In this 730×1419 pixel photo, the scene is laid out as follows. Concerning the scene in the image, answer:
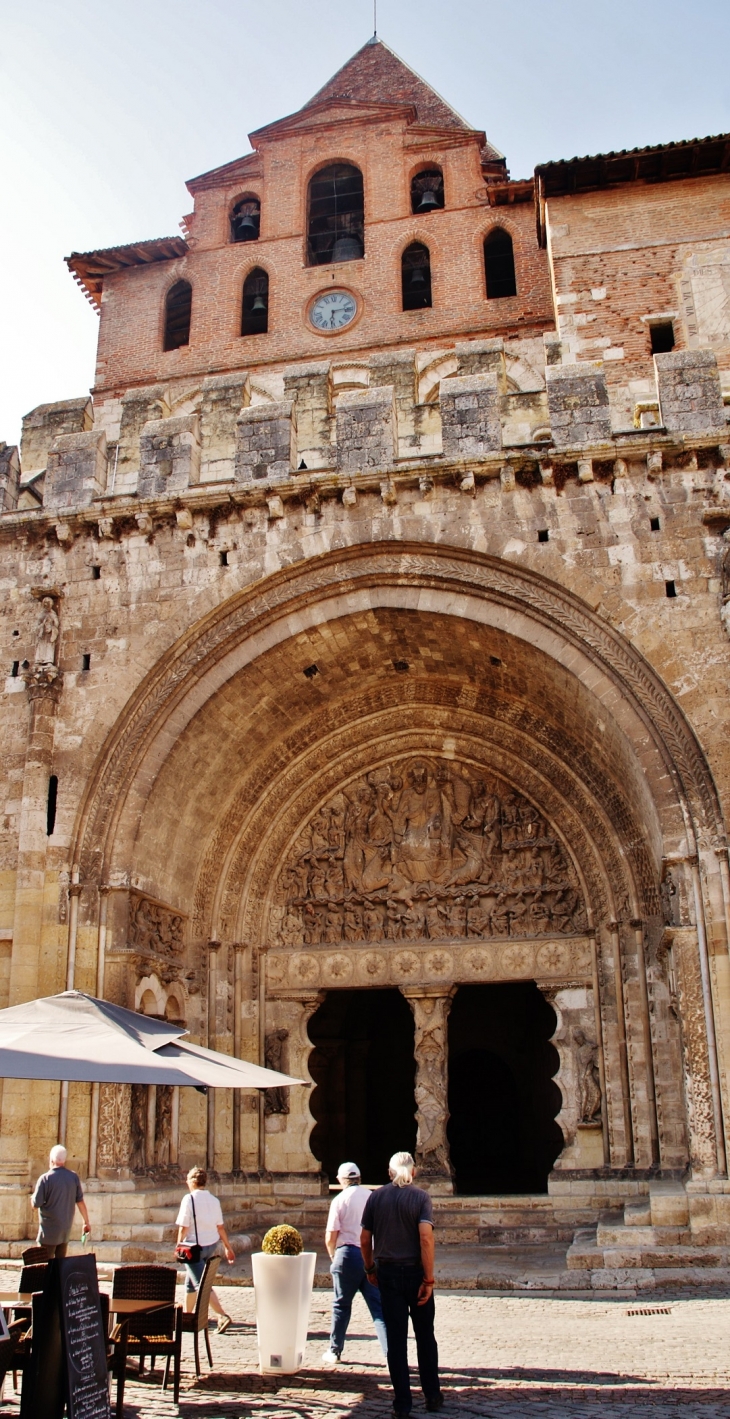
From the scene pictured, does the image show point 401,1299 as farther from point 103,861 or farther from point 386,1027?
point 386,1027

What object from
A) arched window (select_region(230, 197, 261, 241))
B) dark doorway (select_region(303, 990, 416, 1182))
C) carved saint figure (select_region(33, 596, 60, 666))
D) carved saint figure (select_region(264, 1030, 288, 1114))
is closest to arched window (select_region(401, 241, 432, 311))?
arched window (select_region(230, 197, 261, 241))

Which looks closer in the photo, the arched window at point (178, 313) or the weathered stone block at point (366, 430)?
the weathered stone block at point (366, 430)

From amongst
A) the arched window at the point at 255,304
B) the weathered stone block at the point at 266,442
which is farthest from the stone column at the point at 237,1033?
the arched window at the point at 255,304

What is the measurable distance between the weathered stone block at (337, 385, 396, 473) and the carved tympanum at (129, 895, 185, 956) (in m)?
4.64

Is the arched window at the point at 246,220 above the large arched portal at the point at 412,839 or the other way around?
above

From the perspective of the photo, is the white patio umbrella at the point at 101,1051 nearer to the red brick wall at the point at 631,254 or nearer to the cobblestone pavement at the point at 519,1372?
the cobblestone pavement at the point at 519,1372

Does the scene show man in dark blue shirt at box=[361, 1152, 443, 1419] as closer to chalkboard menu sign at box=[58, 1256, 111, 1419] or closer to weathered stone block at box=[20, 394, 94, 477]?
chalkboard menu sign at box=[58, 1256, 111, 1419]

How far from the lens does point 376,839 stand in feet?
42.0

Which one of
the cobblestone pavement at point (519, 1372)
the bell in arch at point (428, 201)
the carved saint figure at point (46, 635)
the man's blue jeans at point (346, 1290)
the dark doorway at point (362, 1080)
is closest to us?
the cobblestone pavement at point (519, 1372)

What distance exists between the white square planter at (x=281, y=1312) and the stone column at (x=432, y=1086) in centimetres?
562

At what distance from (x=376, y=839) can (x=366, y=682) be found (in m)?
1.75

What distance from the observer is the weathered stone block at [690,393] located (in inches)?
422

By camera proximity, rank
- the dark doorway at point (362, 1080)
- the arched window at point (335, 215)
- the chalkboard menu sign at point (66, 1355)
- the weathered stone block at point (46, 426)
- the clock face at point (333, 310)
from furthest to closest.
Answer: the arched window at point (335, 215), the clock face at point (333, 310), the dark doorway at point (362, 1080), the weathered stone block at point (46, 426), the chalkboard menu sign at point (66, 1355)

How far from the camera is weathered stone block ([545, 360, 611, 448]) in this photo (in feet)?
35.7
